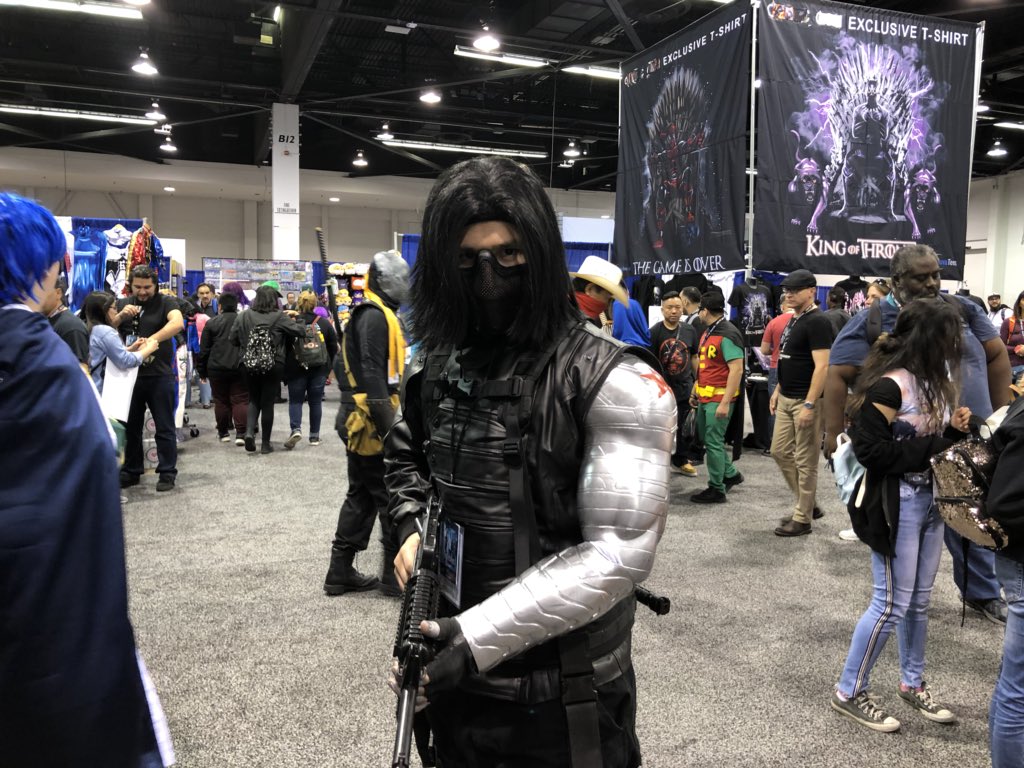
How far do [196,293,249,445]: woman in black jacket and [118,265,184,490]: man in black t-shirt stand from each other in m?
1.32

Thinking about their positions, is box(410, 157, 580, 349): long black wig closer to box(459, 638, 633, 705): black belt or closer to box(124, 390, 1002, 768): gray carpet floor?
box(459, 638, 633, 705): black belt

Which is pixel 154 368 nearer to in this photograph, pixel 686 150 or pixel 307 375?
pixel 307 375

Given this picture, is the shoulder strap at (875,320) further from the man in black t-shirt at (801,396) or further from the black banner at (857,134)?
the man in black t-shirt at (801,396)

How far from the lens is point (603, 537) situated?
1021 mm

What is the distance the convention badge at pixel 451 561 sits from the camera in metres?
1.17

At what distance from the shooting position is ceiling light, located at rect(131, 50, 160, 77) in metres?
11.6

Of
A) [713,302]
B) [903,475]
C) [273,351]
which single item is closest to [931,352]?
[903,475]

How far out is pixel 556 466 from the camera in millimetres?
1093

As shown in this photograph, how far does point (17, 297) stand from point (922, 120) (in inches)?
168

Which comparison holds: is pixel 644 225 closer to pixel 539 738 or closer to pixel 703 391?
pixel 703 391

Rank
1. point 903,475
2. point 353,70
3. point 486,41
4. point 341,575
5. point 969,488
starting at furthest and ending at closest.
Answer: point 353,70 < point 486,41 < point 341,575 < point 903,475 < point 969,488

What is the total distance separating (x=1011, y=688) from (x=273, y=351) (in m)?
6.23

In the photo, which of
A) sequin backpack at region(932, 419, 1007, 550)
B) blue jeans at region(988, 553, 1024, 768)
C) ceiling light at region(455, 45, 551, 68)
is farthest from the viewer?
ceiling light at region(455, 45, 551, 68)

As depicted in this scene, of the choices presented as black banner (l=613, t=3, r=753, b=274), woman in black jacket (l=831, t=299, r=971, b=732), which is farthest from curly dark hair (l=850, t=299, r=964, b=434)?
black banner (l=613, t=3, r=753, b=274)
